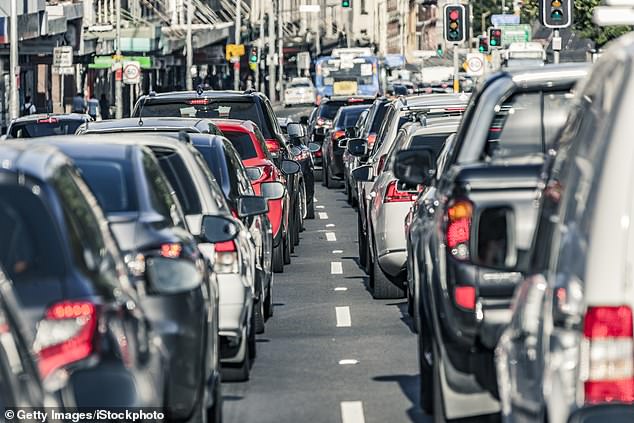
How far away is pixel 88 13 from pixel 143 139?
78.5 meters

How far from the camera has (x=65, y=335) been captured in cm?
557

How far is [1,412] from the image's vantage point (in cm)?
539

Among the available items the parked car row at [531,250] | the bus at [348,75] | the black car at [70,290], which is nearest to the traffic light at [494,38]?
the bus at [348,75]

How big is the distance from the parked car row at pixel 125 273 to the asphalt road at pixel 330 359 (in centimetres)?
31

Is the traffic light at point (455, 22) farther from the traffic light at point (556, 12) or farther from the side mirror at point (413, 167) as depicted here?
the side mirror at point (413, 167)

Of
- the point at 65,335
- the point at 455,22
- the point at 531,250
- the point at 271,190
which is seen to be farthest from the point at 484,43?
the point at 65,335

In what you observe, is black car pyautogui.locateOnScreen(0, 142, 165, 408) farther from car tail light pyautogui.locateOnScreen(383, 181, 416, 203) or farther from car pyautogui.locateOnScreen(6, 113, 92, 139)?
car pyautogui.locateOnScreen(6, 113, 92, 139)

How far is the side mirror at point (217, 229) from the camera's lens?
412 inches

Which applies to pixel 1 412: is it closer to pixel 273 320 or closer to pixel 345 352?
pixel 345 352

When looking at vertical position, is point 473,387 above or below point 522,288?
below

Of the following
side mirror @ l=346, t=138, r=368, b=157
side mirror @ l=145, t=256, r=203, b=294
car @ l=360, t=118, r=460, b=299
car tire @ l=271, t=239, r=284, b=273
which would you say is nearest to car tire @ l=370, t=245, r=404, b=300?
car @ l=360, t=118, r=460, b=299

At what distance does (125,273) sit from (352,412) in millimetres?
3956

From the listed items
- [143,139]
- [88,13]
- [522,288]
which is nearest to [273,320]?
[143,139]

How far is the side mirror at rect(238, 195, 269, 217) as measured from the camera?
12578mm
